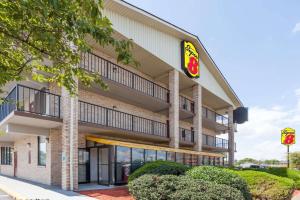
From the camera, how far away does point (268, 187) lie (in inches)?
557

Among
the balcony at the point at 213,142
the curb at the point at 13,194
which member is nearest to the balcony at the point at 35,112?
the curb at the point at 13,194

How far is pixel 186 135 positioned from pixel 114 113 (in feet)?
33.1

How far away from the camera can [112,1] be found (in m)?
→ 19.7

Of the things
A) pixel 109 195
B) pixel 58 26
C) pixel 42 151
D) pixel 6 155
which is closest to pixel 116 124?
pixel 42 151

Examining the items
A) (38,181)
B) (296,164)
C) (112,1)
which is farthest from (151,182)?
(296,164)

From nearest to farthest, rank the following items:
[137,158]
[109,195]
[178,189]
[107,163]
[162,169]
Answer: [178,189] < [162,169] < [109,195] < [107,163] < [137,158]

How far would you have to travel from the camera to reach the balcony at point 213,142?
113 feet

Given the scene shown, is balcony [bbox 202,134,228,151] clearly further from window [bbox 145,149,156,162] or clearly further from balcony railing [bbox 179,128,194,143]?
window [bbox 145,149,156,162]

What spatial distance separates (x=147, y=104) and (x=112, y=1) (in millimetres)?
8851

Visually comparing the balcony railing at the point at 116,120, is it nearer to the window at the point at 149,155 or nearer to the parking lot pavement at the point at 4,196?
the window at the point at 149,155

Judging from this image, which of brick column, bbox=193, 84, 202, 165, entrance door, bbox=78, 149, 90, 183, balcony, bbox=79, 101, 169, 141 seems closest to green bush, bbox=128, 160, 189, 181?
balcony, bbox=79, 101, 169, 141

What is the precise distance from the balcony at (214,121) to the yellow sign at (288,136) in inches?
287

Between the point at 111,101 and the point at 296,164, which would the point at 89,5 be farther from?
the point at 296,164

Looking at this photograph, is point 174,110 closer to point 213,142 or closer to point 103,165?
point 103,165
